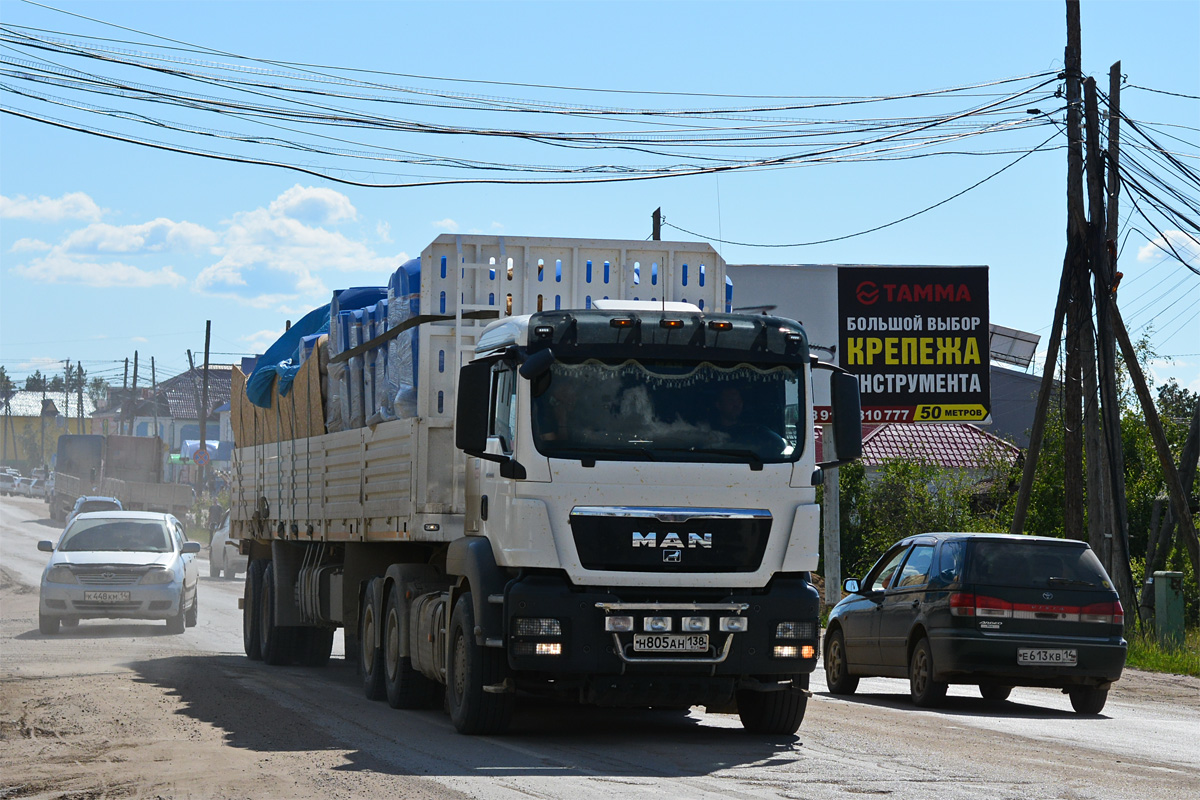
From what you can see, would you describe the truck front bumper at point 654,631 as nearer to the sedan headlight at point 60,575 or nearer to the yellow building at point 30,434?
the sedan headlight at point 60,575

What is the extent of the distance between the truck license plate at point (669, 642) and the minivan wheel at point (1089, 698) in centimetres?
536

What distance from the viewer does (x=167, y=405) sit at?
→ 128 meters

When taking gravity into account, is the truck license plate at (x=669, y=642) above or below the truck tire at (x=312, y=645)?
above

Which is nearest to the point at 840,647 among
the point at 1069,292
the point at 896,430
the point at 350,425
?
the point at 350,425

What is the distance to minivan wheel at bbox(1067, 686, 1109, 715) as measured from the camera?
44.3ft

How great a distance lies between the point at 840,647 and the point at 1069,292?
347 inches

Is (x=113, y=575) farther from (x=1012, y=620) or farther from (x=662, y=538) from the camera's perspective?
(x=662, y=538)

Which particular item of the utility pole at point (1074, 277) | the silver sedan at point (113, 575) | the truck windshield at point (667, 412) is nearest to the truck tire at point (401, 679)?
the truck windshield at point (667, 412)

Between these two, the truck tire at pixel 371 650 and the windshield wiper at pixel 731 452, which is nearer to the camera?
the windshield wiper at pixel 731 452

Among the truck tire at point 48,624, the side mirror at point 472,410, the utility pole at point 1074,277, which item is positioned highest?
the utility pole at point 1074,277

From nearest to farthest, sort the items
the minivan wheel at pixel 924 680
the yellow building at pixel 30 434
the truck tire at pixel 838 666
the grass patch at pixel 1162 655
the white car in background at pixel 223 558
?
the minivan wheel at pixel 924 680, the truck tire at pixel 838 666, the grass patch at pixel 1162 655, the white car in background at pixel 223 558, the yellow building at pixel 30 434

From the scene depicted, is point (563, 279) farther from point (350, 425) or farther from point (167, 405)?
point (167, 405)

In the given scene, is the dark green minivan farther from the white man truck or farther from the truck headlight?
the truck headlight

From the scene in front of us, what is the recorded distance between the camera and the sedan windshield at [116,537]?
21906 mm
